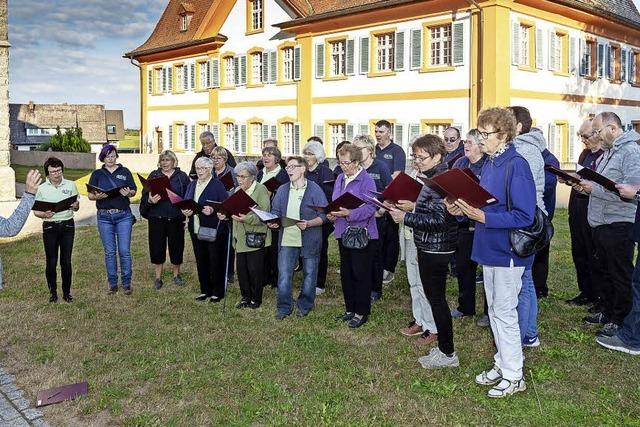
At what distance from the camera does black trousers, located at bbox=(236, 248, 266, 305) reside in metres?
7.36

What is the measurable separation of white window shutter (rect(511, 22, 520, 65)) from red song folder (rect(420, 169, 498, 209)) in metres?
17.9

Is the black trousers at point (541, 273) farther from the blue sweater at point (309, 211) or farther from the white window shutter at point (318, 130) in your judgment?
the white window shutter at point (318, 130)

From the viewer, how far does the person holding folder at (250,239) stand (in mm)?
7230

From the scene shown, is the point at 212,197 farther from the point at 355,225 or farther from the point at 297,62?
the point at 297,62

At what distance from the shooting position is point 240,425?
4344mm

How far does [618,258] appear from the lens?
19.7 ft

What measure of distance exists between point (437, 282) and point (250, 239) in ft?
8.99

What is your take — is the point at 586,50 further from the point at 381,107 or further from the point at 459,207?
the point at 459,207

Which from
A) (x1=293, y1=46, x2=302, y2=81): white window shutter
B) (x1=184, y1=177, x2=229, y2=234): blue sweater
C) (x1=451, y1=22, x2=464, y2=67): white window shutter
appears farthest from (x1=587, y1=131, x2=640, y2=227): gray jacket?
(x1=293, y1=46, x2=302, y2=81): white window shutter

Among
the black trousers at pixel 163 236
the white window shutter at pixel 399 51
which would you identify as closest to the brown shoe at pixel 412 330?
the black trousers at pixel 163 236

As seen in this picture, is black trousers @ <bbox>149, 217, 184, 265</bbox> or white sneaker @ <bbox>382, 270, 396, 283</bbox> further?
white sneaker @ <bbox>382, 270, 396, 283</bbox>

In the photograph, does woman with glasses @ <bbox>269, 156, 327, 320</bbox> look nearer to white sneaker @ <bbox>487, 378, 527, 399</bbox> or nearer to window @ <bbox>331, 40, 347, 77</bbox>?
white sneaker @ <bbox>487, 378, 527, 399</bbox>

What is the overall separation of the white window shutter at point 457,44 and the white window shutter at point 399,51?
6.85 ft

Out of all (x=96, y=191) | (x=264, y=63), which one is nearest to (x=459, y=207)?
(x=96, y=191)
